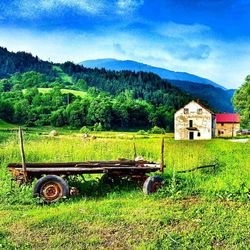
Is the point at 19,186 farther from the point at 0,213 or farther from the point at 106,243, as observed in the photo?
the point at 106,243

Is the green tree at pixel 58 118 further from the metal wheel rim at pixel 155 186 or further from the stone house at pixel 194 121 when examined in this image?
the metal wheel rim at pixel 155 186

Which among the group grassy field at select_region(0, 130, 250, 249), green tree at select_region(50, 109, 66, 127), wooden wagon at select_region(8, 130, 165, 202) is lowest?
grassy field at select_region(0, 130, 250, 249)

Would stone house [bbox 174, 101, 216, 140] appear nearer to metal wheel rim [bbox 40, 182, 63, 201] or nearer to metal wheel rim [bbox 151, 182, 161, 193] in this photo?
metal wheel rim [bbox 151, 182, 161, 193]

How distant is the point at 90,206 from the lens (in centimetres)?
899

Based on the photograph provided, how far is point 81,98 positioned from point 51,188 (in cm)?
7718

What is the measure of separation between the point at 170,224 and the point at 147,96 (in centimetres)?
9659

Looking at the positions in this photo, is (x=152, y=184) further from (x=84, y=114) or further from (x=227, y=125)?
(x=227, y=125)

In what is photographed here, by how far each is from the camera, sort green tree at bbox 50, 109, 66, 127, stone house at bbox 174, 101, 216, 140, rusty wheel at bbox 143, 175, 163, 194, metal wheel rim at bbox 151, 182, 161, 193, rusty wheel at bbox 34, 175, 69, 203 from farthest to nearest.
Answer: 1. green tree at bbox 50, 109, 66, 127
2. stone house at bbox 174, 101, 216, 140
3. metal wheel rim at bbox 151, 182, 161, 193
4. rusty wheel at bbox 143, 175, 163, 194
5. rusty wheel at bbox 34, 175, 69, 203

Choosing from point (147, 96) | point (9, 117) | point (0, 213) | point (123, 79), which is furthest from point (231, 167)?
point (123, 79)

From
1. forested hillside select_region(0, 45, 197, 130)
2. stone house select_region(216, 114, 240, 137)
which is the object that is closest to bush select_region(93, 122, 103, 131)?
forested hillside select_region(0, 45, 197, 130)

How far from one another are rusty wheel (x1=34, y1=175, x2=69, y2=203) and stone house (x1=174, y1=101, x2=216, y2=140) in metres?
50.6

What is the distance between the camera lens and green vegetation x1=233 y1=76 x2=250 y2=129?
53.1m

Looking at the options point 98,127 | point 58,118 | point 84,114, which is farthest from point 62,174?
point 84,114

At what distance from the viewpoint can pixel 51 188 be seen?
378 inches
